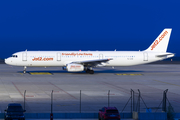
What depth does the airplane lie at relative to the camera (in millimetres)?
46281

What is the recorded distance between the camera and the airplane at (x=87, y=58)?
46.3 m

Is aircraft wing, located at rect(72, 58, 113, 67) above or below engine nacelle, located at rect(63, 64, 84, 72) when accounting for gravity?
above

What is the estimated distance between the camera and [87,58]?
48344mm

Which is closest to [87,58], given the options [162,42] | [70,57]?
[70,57]

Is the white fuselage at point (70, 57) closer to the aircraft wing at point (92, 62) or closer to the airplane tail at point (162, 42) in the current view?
the aircraft wing at point (92, 62)

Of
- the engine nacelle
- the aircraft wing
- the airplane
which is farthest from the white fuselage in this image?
the engine nacelle

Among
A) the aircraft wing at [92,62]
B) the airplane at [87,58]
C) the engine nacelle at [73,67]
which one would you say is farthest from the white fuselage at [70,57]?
the engine nacelle at [73,67]

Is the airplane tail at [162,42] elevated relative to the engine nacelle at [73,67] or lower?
elevated

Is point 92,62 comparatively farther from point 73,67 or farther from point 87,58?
point 73,67

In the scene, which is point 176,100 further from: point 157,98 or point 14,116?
point 14,116

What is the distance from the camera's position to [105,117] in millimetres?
15859

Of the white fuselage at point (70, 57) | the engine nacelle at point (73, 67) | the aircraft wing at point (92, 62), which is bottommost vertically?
the engine nacelle at point (73, 67)

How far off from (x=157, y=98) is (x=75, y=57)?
25.2 m

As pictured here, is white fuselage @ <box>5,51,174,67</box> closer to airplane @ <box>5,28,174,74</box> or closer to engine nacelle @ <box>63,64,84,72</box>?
airplane @ <box>5,28,174,74</box>
